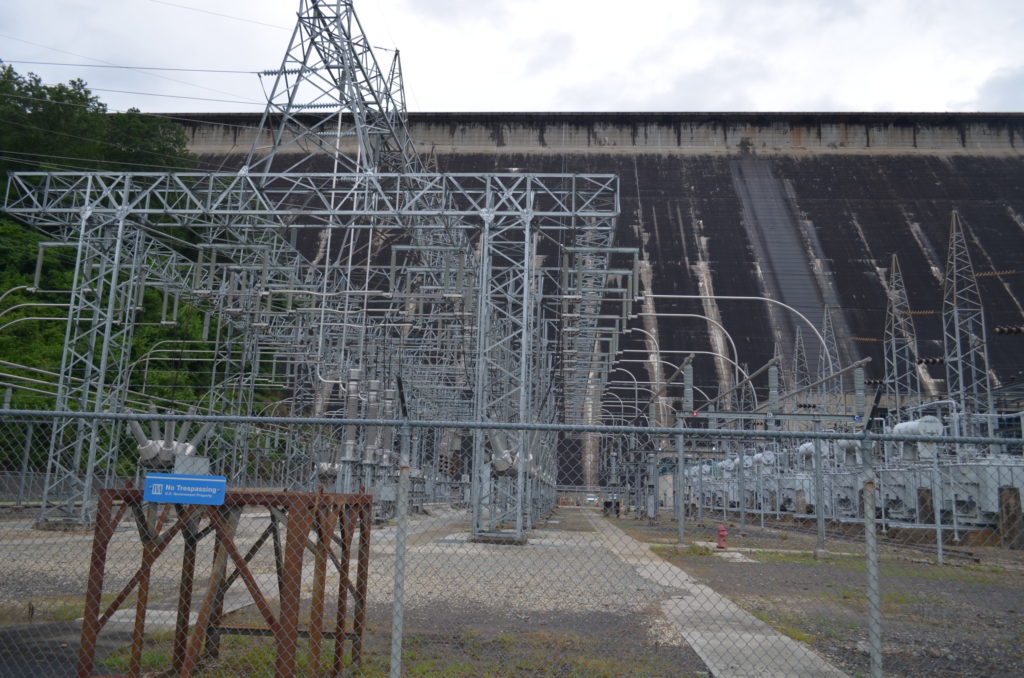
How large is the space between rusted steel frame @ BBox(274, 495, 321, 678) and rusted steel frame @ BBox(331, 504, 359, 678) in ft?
1.32

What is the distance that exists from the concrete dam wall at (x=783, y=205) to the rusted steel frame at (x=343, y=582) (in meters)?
38.2

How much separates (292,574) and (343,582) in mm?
962

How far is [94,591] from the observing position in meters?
6.01

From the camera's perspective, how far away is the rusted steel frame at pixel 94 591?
19.4ft

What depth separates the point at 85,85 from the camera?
43500 millimetres

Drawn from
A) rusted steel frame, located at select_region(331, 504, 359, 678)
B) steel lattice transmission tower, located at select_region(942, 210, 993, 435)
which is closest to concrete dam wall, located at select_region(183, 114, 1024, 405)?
steel lattice transmission tower, located at select_region(942, 210, 993, 435)

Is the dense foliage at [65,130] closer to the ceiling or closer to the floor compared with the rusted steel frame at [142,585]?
closer to the ceiling

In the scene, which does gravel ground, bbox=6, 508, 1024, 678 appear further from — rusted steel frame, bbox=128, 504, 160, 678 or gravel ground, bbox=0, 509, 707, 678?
rusted steel frame, bbox=128, 504, 160, 678

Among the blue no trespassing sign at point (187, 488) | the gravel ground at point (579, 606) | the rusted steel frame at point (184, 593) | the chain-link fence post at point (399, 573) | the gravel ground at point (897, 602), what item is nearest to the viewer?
the chain-link fence post at point (399, 573)

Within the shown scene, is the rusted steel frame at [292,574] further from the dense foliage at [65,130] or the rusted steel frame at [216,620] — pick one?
the dense foliage at [65,130]

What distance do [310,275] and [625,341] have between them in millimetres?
27083

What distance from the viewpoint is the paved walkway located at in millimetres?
7129

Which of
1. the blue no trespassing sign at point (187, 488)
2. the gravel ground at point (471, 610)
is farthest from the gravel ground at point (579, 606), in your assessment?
the blue no trespassing sign at point (187, 488)

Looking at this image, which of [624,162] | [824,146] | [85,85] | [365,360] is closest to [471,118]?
[624,162]
